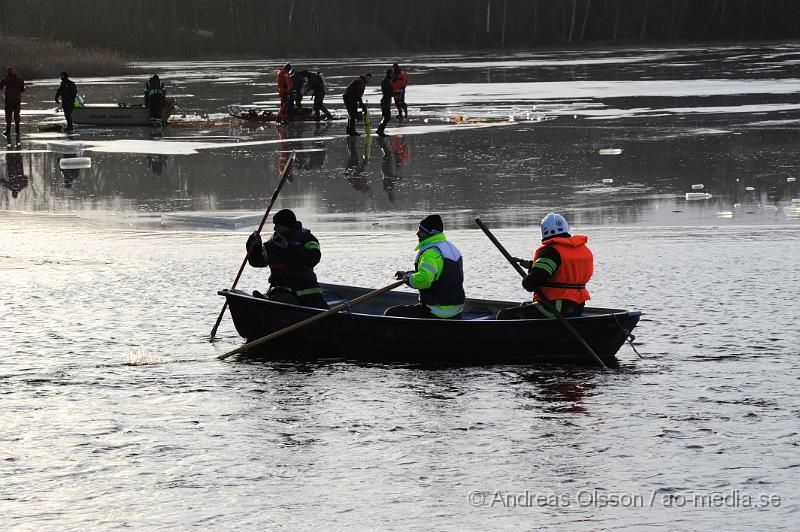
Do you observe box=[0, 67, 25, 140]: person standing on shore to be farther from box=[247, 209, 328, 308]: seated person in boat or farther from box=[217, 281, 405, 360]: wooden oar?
box=[217, 281, 405, 360]: wooden oar

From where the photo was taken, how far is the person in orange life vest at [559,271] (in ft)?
36.6

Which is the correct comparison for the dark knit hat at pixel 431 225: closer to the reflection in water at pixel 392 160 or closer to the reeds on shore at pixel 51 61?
the reflection in water at pixel 392 160

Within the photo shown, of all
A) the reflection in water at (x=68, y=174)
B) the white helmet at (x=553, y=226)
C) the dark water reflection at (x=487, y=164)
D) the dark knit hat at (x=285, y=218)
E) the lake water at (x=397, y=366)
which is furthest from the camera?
the reflection in water at (x=68, y=174)

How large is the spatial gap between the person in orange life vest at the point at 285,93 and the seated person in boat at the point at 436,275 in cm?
2340

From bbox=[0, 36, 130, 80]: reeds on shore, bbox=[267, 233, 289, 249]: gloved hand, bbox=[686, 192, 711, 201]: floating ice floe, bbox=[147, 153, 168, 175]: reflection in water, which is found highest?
bbox=[0, 36, 130, 80]: reeds on shore

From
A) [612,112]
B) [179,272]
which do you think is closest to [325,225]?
[179,272]

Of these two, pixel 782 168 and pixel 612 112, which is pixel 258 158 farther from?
pixel 612 112

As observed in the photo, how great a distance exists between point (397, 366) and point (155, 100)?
2452 centimetres

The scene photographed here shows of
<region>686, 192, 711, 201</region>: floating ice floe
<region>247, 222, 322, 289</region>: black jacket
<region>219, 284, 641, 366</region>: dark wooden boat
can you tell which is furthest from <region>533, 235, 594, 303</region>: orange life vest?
<region>686, 192, 711, 201</region>: floating ice floe

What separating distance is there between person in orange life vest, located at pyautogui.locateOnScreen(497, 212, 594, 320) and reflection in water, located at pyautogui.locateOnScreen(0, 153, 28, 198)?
14.1 meters

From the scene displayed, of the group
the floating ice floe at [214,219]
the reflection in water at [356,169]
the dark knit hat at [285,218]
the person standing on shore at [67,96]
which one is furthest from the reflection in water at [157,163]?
the dark knit hat at [285,218]

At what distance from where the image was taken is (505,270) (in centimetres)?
1603

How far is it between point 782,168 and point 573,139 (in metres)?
6.69

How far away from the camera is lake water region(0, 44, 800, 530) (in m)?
8.30
